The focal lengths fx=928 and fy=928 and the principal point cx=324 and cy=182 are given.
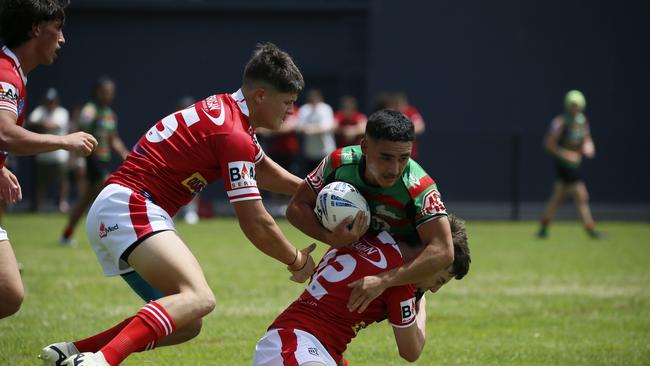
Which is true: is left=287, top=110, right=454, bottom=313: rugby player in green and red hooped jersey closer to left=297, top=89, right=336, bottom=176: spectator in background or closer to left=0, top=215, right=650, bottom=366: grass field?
left=0, top=215, right=650, bottom=366: grass field

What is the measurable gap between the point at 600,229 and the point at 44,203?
12873 millimetres

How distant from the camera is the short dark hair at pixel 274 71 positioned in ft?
17.4

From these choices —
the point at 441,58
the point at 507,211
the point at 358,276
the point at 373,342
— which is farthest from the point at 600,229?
the point at 358,276

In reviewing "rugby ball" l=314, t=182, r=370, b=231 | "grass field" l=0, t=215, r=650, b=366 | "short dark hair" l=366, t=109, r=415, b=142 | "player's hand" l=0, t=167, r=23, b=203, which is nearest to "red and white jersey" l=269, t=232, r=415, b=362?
"rugby ball" l=314, t=182, r=370, b=231

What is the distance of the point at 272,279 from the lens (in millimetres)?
10875

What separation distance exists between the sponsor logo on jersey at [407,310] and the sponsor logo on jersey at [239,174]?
107 cm

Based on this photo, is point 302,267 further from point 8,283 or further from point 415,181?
point 8,283

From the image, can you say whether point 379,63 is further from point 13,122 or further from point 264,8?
point 13,122

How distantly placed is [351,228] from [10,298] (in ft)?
6.62

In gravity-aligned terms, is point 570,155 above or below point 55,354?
below

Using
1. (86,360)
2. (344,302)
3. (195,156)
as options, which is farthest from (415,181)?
(86,360)

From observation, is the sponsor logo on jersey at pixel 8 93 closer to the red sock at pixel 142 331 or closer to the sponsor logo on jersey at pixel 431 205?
the red sock at pixel 142 331

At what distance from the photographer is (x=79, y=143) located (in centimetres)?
508

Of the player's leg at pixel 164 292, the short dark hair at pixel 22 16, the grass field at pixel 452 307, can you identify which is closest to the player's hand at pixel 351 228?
the player's leg at pixel 164 292
